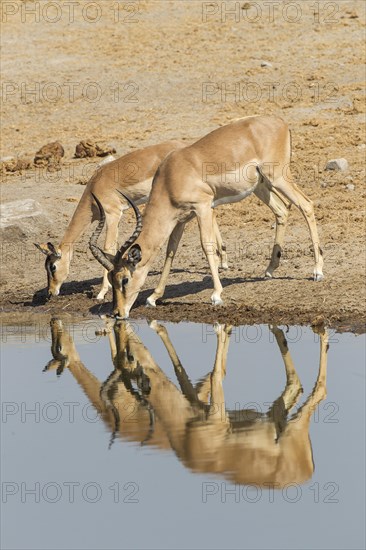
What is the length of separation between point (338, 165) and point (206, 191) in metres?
5.06

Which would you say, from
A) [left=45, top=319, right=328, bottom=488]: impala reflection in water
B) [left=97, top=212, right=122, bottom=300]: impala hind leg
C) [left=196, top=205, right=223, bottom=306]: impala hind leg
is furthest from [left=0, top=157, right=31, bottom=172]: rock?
[left=45, top=319, right=328, bottom=488]: impala reflection in water

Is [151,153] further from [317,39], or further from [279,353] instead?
[317,39]

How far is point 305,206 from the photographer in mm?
14344

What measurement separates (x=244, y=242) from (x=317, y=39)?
10.5m

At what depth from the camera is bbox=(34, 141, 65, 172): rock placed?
2003 cm

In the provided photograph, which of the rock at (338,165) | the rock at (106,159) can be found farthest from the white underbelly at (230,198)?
the rock at (106,159)

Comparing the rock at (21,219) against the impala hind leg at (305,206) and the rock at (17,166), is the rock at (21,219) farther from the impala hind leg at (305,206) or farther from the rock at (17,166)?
the impala hind leg at (305,206)

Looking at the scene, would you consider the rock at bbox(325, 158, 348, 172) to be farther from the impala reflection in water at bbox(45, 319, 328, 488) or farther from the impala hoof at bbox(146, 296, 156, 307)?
the impala reflection in water at bbox(45, 319, 328, 488)

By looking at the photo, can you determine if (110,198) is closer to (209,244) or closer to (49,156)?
(209,244)

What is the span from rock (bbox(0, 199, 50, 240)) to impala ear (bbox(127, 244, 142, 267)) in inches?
156

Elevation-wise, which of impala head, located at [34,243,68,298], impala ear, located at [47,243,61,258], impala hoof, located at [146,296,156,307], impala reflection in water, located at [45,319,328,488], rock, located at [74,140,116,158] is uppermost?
rock, located at [74,140,116,158]

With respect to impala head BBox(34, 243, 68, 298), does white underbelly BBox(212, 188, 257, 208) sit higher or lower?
higher

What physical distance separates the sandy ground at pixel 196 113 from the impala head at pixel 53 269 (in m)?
0.17

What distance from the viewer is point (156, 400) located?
34.5 ft
